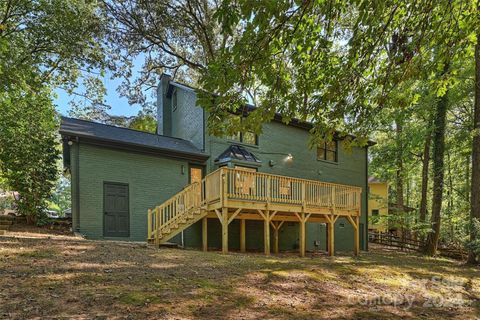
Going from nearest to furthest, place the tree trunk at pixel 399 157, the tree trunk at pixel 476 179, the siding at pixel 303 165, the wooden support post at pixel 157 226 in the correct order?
the wooden support post at pixel 157 226, the tree trunk at pixel 476 179, the siding at pixel 303 165, the tree trunk at pixel 399 157

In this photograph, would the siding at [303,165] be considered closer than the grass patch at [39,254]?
No

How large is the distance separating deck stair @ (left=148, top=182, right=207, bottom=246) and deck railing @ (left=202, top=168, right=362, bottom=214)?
1.15 ft

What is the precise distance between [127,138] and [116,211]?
273cm

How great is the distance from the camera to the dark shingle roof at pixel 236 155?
13.8 metres

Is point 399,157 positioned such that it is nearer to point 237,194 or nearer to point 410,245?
point 410,245

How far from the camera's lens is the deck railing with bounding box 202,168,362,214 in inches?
420

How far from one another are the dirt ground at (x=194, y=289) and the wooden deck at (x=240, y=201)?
2.64 m

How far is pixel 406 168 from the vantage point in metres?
25.8

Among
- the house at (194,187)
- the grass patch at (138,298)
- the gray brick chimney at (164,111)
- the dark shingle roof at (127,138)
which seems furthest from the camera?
the gray brick chimney at (164,111)

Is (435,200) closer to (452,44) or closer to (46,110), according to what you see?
(452,44)

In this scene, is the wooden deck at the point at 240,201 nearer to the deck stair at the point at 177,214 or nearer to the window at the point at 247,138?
the deck stair at the point at 177,214

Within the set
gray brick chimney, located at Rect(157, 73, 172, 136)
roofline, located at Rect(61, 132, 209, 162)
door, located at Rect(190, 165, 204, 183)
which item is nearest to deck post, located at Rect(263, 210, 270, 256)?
door, located at Rect(190, 165, 204, 183)

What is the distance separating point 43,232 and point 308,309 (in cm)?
1031

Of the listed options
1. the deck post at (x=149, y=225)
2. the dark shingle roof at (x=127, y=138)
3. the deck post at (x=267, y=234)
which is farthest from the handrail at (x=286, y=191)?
the dark shingle roof at (x=127, y=138)
